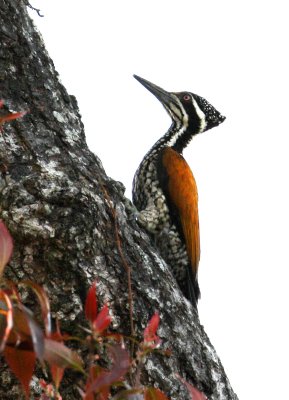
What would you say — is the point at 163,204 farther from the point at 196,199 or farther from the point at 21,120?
the point at 21,120

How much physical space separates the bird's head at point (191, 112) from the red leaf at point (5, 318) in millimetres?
4608

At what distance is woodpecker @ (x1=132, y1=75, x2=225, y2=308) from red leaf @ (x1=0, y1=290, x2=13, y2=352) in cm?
322

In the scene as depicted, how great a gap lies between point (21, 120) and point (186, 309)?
1005 millimetres

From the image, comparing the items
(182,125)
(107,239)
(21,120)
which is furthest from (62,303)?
(182,125)

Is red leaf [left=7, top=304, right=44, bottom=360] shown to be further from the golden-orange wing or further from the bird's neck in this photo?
the bird's neck

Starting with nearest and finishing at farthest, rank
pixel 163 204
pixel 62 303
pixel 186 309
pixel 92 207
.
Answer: pixel 62 303
pixel 92 207
pixel 186 309
pixel 163 204

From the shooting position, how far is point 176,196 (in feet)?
17.9

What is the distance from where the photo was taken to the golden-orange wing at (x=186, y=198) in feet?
17.5

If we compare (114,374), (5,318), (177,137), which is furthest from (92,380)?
(177,137)

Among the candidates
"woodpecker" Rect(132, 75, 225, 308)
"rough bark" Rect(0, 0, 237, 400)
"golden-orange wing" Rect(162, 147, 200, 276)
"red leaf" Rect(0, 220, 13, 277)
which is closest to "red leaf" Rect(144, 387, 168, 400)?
"red leaf" Rect(0, 220, 13, 277)

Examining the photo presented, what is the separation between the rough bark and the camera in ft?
9.50

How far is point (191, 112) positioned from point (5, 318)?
4.73m

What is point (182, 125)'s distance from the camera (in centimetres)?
615

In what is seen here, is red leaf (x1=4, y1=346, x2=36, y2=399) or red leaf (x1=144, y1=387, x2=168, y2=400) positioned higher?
red leaf (x1=144, y1=387, x2=168, y2=400)
